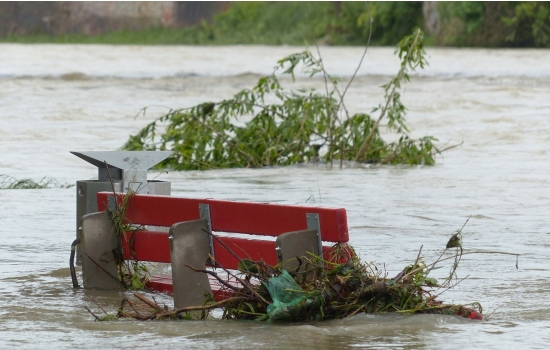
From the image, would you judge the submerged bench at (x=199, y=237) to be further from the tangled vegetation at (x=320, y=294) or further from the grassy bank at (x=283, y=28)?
the grassy bank at (x=283, y=28)

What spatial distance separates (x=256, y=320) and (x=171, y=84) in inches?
1350

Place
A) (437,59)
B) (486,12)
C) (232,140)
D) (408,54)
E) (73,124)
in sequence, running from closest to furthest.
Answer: (408,54)
(232,140)
(73,124)
(437,59)
(486,12)

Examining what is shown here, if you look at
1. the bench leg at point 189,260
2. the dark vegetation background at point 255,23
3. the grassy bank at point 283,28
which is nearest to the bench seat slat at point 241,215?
the bench leg at point 189,260

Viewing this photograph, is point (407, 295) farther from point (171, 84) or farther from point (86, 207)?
point (171, 84)

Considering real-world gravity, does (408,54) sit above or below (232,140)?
above

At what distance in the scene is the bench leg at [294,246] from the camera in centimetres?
540

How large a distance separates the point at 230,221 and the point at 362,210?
4.96m

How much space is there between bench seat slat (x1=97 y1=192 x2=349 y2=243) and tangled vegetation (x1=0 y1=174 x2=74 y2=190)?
6366mm

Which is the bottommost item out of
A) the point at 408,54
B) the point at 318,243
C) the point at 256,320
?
the point at 256,320

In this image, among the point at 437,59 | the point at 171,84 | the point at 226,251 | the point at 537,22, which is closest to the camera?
the point at 226,251

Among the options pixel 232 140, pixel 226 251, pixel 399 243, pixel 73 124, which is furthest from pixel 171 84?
pixel 226 251

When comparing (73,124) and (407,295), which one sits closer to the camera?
(407,295)

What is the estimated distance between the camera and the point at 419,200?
11.6 meters

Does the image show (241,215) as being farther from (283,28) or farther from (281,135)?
(283,28)
